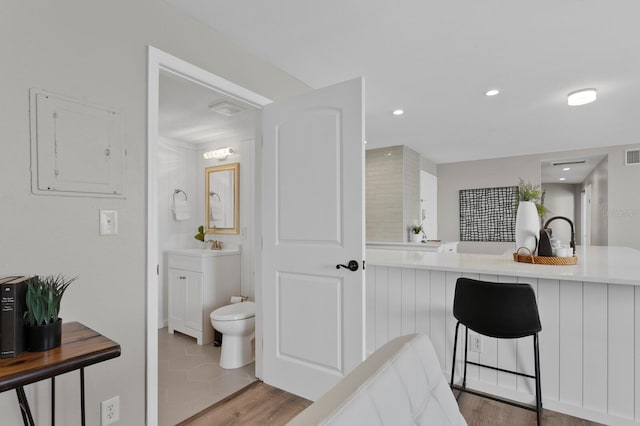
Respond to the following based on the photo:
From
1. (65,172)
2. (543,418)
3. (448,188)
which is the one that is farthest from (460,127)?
(65,172)

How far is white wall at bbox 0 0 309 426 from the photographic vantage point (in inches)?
53.0

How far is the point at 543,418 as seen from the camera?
207 cm

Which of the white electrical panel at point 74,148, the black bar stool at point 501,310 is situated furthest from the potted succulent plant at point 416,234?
the white electrical panel at point 74,148

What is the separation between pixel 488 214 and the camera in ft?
20.9

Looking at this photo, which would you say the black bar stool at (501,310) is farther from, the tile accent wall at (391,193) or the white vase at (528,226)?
the tile accent wall at (391,193)

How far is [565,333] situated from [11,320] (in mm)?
2726

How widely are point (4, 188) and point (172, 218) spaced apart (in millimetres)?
2926

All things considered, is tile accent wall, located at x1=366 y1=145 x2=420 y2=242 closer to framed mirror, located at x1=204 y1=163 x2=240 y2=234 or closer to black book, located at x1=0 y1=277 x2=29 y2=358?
framed mirror, located at x1=204 y1=163 x2=240 y2=234

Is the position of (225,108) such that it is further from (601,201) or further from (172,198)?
(601,201)

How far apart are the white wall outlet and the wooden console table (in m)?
0.28

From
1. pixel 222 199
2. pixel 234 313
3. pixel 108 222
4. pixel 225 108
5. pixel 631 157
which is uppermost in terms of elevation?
pixel 225 108

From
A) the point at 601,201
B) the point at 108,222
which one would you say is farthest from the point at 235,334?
the point at 601,201

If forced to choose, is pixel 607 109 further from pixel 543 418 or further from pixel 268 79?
pixel 268 79

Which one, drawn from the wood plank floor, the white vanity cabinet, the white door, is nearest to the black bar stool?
the wood plank floor
